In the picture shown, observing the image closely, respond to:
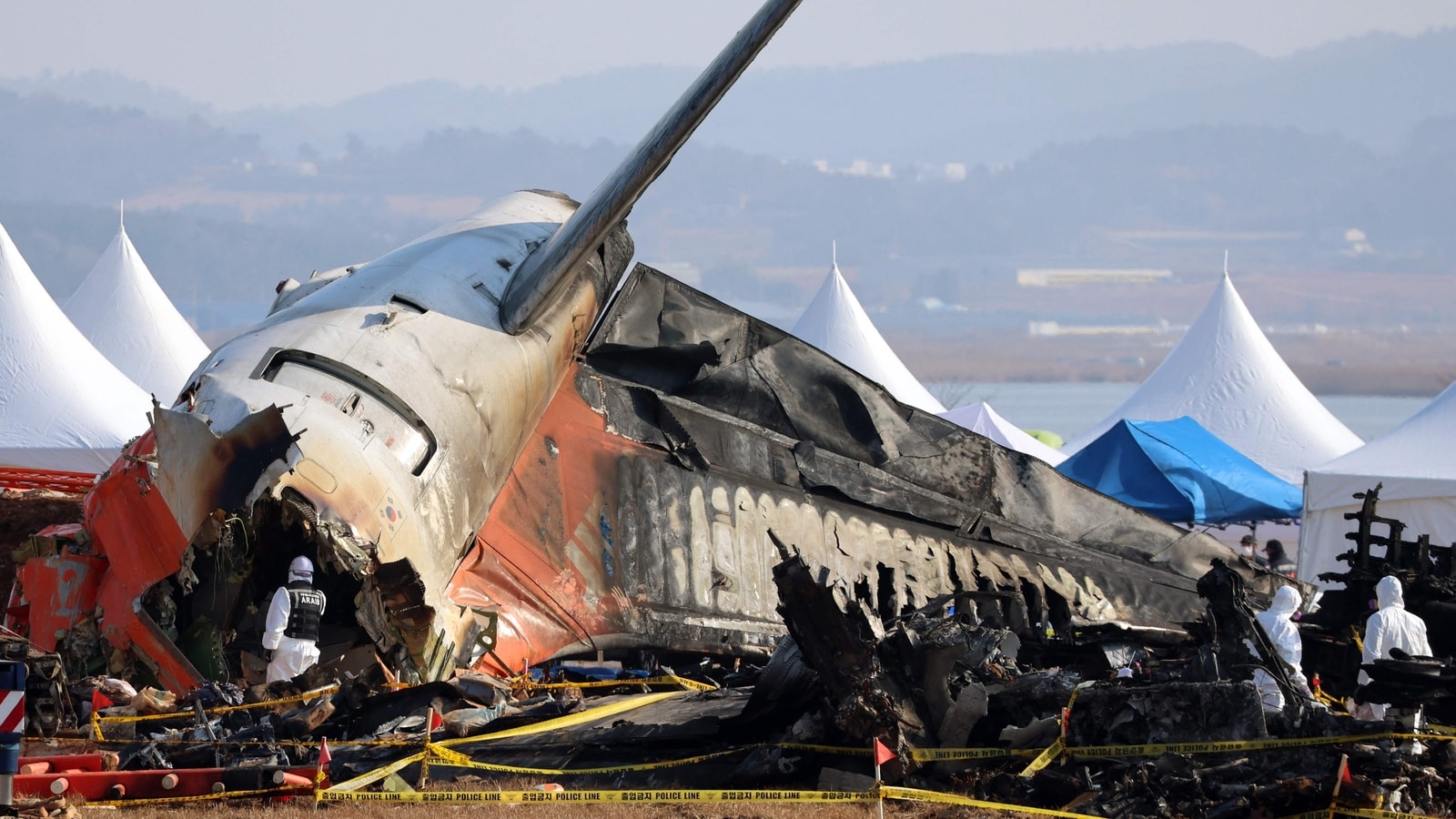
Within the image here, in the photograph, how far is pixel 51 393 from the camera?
87.9 feet

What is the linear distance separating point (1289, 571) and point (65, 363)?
2192cm

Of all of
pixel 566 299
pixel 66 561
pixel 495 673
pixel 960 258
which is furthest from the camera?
pixel 960 258

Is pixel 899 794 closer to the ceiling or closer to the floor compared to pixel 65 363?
closer to the floor

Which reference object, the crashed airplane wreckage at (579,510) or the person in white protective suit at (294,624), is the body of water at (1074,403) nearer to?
the crashed airplane wreckage at (579,510)

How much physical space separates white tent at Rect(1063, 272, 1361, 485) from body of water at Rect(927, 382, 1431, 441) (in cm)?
4923

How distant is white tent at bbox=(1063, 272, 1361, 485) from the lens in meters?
34.3

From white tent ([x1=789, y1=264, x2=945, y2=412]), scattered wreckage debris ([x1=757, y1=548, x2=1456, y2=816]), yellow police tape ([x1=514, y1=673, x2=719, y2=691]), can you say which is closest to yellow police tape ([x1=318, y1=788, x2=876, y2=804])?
scattered wreckage debris ([x1=757, y1=548, x2=1456, y2=816])

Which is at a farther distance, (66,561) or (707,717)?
(66,561)

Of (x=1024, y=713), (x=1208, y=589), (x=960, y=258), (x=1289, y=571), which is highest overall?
(x=960, y=258)

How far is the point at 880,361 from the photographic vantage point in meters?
40.7

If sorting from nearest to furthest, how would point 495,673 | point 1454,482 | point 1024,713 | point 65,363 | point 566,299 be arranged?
point 1024,713, point 495,673, point 566,299, point 1454,482, point 65,363

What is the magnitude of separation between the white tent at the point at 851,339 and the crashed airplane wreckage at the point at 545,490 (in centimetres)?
1857

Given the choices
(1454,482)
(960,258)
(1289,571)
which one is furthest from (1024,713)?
(960,258)

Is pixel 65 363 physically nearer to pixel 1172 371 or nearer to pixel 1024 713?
pixel 1024 713
